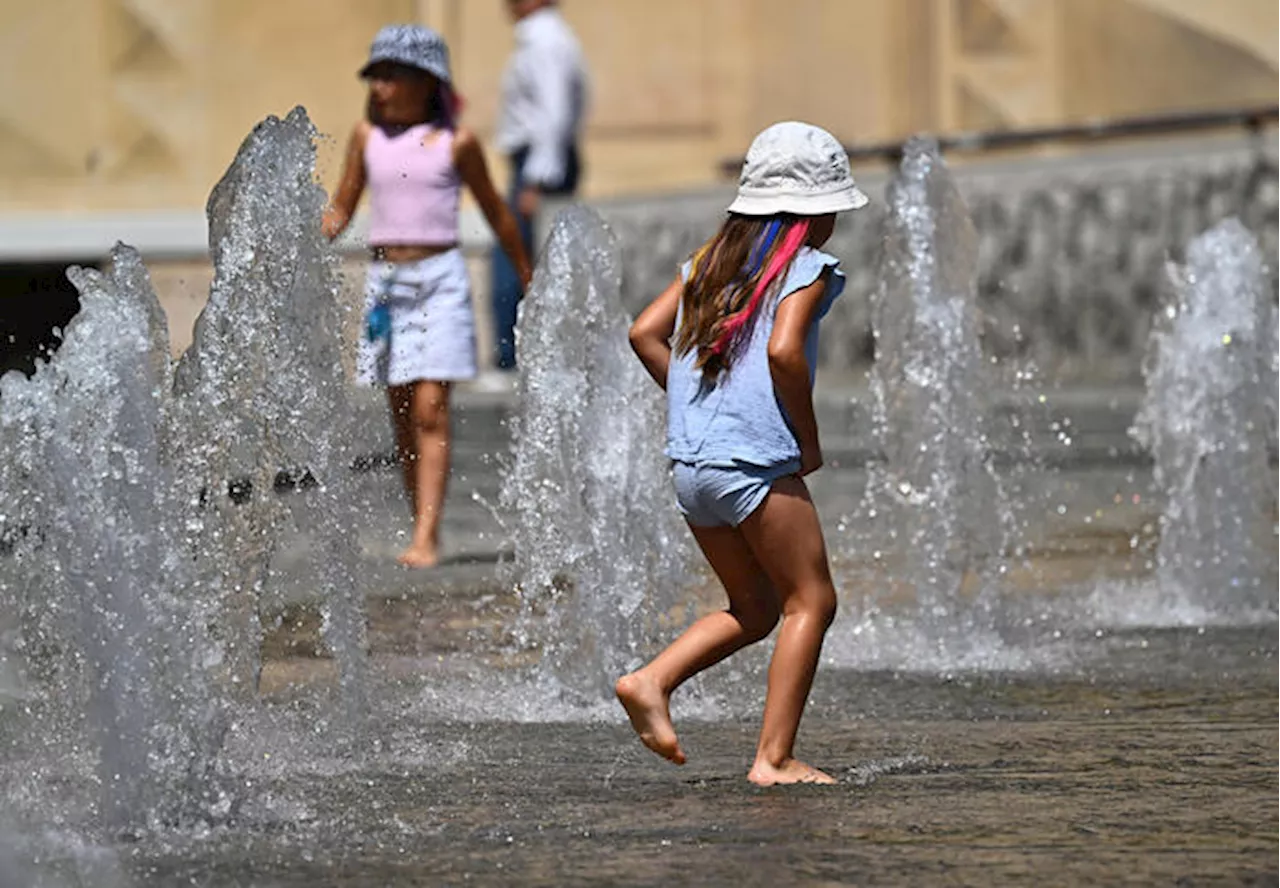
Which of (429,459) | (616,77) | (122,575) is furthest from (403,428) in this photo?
(616,77)

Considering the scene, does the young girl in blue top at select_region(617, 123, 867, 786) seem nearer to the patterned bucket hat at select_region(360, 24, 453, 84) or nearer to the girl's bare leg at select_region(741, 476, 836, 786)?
the girl's bare leg at select_region(741, 476, 836, 786)

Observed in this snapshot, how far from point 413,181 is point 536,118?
5.95 meters

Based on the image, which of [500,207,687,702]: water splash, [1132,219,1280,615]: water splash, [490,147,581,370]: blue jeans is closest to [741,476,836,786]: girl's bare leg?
[500,207,687,702]: water splash

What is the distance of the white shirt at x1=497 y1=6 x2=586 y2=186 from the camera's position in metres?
14.4

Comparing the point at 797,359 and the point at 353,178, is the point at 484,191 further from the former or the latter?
the point at 797,359

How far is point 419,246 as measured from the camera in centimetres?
877

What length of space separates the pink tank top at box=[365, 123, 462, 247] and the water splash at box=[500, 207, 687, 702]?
6.34 feet

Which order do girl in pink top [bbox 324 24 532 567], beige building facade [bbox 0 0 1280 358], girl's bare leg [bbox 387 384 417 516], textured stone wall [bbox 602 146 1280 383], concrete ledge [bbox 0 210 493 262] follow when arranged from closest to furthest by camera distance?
girl in pink top [bbox 324 24 532 567]
girl's bare leg [bbox 387 384 417 516]
textured stone wall [bbox 602 146 1280 383]
concrete ledge [bbox 0 210 493 262]
beige building facade [bbox 0 0 1280 358]

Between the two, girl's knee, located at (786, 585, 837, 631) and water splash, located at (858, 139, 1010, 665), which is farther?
water splash, located at (858, 139, 1010, 665)

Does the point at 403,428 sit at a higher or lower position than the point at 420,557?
higher

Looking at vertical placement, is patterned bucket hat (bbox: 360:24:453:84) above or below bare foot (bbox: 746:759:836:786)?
above

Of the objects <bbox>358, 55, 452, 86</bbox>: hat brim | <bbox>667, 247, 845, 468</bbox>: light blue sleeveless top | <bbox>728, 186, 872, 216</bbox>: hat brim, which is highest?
<bbox>358, 55, 452, 86</bbox>: hat brim

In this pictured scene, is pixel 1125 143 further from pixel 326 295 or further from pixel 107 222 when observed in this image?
pixel 326 295

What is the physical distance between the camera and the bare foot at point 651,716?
16.8 ft
